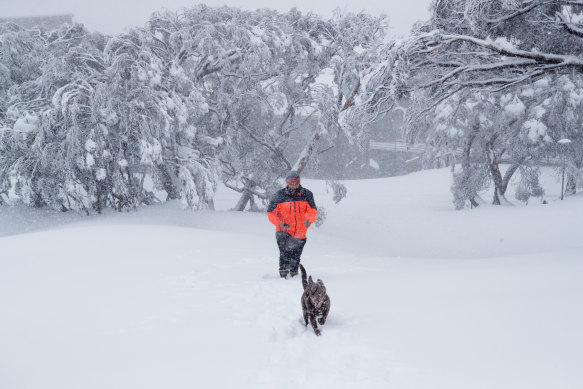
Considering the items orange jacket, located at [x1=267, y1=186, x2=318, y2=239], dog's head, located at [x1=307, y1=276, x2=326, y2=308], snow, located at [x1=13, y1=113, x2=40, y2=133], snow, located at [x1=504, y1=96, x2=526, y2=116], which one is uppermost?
snow, located at [x1=504, y1=96, x2=526, y2=116]

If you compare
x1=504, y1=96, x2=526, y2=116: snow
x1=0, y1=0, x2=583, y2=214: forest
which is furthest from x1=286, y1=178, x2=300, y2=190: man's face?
x1=504, y1=96, x2=526, y2=116: snow

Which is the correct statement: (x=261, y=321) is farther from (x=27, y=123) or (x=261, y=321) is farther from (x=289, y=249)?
(x=27, y=123)

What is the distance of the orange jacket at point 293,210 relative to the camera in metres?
6.11

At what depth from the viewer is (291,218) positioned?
6.12 metres

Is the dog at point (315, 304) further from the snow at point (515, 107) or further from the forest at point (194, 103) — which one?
the snow at point (515, 107)

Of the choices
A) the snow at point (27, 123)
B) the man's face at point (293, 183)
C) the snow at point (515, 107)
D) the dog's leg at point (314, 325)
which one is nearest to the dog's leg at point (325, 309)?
the dog's leg at point (314, 325)

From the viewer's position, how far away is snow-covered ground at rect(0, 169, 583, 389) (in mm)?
2883

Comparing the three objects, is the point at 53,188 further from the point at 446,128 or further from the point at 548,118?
the point at 548,118

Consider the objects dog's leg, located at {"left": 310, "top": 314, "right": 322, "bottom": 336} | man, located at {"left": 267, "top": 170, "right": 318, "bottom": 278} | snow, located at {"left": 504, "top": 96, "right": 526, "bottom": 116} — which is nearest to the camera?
dog's leg, located at {"left": 310, "top": 314, "right": 322, "bottom": 336}

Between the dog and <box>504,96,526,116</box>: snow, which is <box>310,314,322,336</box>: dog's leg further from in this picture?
<box>504,96,526,116</box>: snow

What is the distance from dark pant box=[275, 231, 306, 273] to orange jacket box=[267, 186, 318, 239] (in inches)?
2.6

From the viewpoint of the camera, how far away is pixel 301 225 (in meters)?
6.14

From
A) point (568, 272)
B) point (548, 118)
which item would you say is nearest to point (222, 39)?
point (568, 272)

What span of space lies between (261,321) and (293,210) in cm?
227
